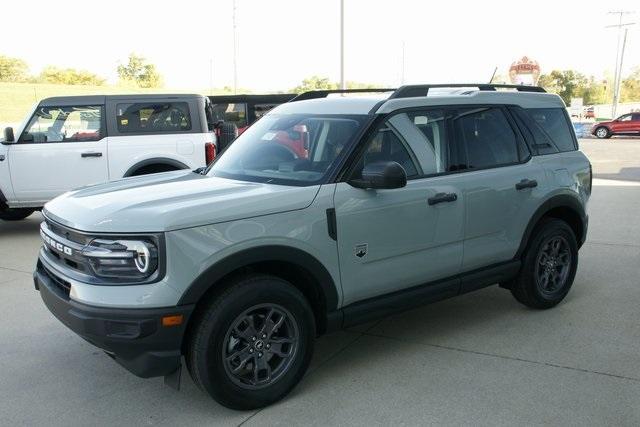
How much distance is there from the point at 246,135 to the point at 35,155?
16.1 feet

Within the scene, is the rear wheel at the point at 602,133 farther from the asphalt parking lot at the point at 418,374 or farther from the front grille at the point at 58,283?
the front grille at the point at 58,283

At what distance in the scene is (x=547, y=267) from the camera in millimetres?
5113

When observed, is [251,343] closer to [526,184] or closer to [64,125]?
[526,184]

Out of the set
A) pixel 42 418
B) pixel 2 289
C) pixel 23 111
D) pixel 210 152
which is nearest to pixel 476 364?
pixel 42 418

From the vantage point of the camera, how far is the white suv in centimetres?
831

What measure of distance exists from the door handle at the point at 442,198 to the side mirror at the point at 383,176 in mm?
448

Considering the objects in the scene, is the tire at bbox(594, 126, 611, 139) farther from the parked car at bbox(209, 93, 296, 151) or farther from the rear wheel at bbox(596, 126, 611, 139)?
the parked car at bbox(209, 93, 296, 151)

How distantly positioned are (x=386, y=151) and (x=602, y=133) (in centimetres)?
3685

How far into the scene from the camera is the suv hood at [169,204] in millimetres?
3121

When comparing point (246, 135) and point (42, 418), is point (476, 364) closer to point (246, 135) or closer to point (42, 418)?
point (246, 135)

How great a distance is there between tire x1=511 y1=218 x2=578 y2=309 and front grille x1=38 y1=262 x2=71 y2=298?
11.1ft

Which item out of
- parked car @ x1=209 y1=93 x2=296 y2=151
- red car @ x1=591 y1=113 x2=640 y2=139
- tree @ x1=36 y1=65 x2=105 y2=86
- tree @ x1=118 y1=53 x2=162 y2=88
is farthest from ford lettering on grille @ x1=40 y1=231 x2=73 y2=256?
tree @ x1=118 y1=53 x2=162 y2=88

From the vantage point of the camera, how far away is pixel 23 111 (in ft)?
135

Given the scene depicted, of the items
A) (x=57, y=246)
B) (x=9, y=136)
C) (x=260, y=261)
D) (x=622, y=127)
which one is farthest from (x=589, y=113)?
(x=57, y=246)
